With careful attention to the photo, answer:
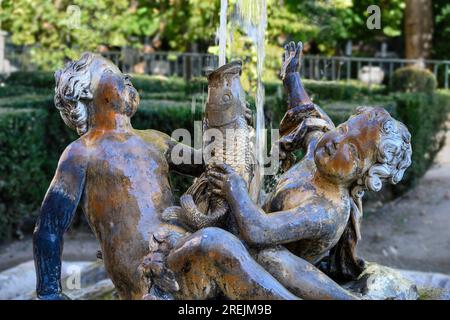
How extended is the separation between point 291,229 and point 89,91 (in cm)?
92

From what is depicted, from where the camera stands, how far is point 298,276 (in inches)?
104

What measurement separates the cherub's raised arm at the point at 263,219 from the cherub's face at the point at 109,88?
1.55 ft

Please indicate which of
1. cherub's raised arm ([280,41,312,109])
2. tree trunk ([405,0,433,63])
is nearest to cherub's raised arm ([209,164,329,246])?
cherub's raised arm ([280,41,312,109])

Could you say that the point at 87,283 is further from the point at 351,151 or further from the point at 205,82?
the point at 205,82

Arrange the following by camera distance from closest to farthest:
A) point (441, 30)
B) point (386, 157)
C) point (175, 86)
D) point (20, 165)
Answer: point (386, 157) < point (20, 165) < point (175, 86) < point (441, 30)

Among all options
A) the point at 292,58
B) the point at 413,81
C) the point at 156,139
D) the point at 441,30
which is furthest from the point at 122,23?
the point at 156,139

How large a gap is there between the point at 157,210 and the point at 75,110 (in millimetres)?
496

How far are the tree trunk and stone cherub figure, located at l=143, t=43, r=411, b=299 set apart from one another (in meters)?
14.7

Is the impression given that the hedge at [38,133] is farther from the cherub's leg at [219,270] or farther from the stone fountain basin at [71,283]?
the cherub's leg at [219,270]

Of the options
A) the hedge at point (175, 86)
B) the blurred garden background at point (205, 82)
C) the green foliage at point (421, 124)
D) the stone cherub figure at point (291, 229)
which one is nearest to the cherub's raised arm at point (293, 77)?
the stone cherub figure at point (291, 229)

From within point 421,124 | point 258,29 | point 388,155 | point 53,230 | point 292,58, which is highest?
point 258,29

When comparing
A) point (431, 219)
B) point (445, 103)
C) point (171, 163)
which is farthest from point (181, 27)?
point (171, 163)

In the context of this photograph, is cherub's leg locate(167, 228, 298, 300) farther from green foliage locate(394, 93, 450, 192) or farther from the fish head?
green foliage locate(394, 93, 450, 192)

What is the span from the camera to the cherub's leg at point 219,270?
253 centimetres
